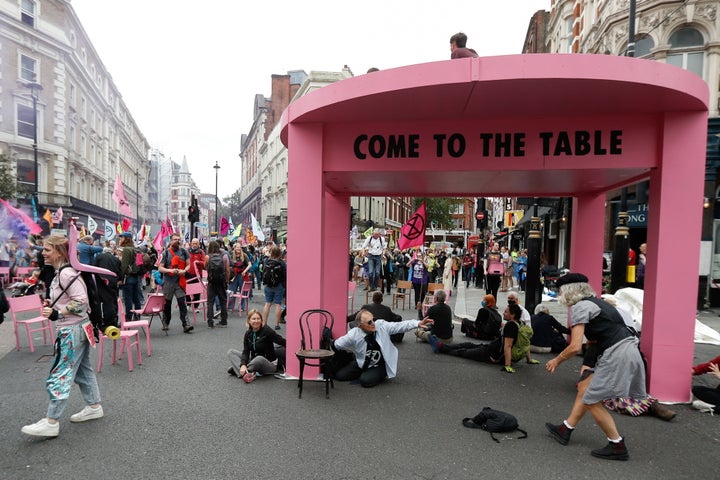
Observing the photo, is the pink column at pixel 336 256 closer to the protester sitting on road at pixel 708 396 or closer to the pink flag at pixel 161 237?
the protester sitting on road at pixel 708 396

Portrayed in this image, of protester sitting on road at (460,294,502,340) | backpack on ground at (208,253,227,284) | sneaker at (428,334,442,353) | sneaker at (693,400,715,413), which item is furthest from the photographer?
backpack on ground at (208,253,227,284)

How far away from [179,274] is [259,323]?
10.7ft

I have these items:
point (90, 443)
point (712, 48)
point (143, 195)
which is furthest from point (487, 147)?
point (143, 195)

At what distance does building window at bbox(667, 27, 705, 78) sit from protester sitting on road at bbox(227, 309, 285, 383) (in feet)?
51.8

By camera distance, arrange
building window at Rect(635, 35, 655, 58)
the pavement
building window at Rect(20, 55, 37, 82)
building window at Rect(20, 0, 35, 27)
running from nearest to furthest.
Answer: the pavement < building window at Rect(635, 35, 655, 58) < building window at Rect(20, 0, 35, 27) < building window at Rect(20, 55, 37, 82)

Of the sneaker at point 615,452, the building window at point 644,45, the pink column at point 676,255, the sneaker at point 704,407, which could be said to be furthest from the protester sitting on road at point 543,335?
the building window at point 644,45

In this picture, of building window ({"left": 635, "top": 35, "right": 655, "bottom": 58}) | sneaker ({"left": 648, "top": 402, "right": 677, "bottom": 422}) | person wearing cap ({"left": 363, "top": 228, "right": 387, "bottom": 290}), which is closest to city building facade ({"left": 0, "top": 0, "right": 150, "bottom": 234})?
person wearing cap ({"left": 363, "top": 228, "right": 387, "bottom": 290})

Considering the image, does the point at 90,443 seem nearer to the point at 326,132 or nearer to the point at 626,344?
the point at 326,132

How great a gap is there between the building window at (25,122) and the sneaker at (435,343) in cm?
3201

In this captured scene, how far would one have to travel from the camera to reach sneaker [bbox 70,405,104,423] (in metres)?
4.29

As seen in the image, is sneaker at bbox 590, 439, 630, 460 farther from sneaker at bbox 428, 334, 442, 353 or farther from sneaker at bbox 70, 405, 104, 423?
sneaker at bbox 70, 405, 104, 423

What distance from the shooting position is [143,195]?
234ft

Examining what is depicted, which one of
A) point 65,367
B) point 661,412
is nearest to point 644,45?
point 661,412

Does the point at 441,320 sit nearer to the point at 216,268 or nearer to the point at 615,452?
the point at 615,452
